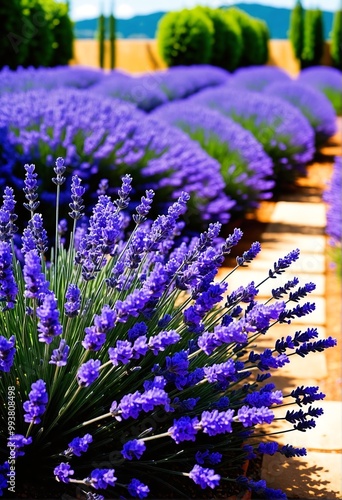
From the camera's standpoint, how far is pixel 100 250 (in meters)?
1.79

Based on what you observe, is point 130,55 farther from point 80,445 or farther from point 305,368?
point 80,445

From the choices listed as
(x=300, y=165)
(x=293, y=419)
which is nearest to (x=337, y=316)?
(x=293, y=419)

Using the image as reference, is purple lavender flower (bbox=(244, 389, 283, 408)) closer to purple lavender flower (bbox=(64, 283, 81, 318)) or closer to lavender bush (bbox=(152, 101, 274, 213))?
purple lavender flower (bbox=(64, 283, 81, 318))

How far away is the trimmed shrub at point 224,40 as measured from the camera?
23.3 meters

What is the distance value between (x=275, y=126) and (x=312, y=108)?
116 inches

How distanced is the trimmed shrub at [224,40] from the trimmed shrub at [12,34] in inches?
493

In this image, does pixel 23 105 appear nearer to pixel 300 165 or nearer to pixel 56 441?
pixel 56 441

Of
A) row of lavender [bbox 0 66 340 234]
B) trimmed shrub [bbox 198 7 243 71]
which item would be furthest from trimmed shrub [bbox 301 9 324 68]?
row of lavender [bbox 0 66 340 234]

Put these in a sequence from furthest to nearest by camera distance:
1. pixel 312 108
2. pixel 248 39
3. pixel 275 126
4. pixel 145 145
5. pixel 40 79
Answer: pixel 248 39, pixel 312 108, pixel 40 79, pixel 275 126, pixel 145 145

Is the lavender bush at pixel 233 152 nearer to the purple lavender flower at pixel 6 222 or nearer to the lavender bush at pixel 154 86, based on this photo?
the lavender bush at pixel 154 86

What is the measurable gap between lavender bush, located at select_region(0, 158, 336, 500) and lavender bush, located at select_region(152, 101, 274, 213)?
3.90 meters

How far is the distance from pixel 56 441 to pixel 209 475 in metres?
0.45

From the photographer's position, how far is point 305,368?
3334 mm

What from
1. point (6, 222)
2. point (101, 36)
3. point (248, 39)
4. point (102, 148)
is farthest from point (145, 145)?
point (248, 39)
